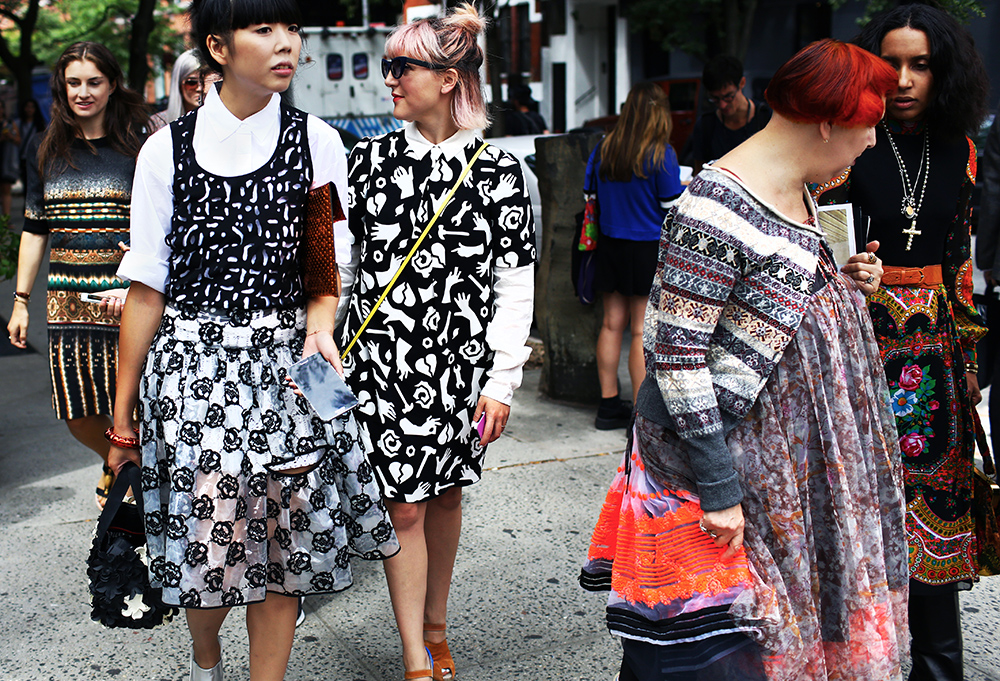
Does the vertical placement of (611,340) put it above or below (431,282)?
below

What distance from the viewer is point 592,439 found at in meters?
5.61

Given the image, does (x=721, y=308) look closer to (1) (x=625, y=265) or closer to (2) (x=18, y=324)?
(2) (x=18, y=324)

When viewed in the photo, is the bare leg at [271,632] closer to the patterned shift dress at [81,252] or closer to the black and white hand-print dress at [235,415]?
the black and white hand-print dress at [235,415]

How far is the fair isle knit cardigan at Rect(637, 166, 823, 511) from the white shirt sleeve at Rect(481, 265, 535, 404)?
33.8 inches

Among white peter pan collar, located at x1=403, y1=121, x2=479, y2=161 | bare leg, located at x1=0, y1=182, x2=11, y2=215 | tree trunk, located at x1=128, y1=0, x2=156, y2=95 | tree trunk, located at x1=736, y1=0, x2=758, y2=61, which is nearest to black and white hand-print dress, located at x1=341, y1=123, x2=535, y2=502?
white peter pan collar, located at x1=403, y1=121, x2=479, y2=161

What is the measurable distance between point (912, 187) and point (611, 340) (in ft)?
10.3

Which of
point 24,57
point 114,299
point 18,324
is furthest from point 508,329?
point 24,57

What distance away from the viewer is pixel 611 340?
5871 millimetres

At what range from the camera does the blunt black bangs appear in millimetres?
2295

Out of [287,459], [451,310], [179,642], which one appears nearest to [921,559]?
[451,310]

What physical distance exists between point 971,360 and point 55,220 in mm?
3211

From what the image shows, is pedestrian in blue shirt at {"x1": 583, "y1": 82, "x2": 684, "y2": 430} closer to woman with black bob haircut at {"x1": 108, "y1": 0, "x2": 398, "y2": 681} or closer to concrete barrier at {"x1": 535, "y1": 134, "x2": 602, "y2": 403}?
concrete barrier at {"x1": 535, "y1": 134, "x2": 602, "y2": 403}

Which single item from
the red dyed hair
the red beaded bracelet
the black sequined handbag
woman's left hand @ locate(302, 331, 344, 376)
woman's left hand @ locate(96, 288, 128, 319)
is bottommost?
the black sequined handbag

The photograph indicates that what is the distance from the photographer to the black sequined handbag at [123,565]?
244cm
